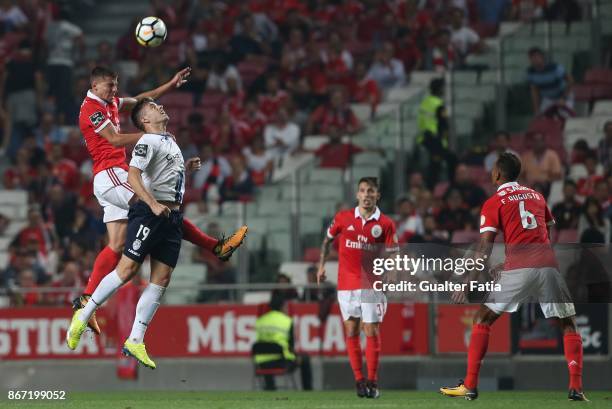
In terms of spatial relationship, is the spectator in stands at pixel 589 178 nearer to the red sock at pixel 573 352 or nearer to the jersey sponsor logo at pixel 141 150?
the red sock at pixel 573 352

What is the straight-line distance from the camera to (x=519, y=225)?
1286cm

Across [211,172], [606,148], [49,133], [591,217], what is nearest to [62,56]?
[49,133]

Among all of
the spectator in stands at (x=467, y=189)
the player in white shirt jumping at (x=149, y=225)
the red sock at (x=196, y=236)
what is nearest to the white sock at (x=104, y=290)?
the player in white shirt jumping at (x=149, y=225)

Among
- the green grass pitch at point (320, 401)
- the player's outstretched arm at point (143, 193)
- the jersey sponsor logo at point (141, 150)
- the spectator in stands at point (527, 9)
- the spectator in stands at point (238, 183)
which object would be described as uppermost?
the spectator in stands at point (527, 9)

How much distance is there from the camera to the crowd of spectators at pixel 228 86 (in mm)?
21656

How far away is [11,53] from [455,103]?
8412 millimetres

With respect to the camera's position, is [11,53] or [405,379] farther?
[11,53]

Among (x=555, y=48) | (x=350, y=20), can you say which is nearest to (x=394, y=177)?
(x=555, y=48)

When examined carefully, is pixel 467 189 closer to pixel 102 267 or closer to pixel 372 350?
pixel 372 350

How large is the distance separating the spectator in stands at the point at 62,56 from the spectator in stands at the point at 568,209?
9.36 metres

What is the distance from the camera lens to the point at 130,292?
1975 centimetres

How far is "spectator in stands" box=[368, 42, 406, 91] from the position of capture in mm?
23875

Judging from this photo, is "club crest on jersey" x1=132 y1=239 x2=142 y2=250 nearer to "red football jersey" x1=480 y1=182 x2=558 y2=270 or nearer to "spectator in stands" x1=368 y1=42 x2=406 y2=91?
"red football jersey" x1=480 y1=182 x2=558 y2=270

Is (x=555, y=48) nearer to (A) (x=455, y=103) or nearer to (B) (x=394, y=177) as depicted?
(A) (x=455, y=103)
